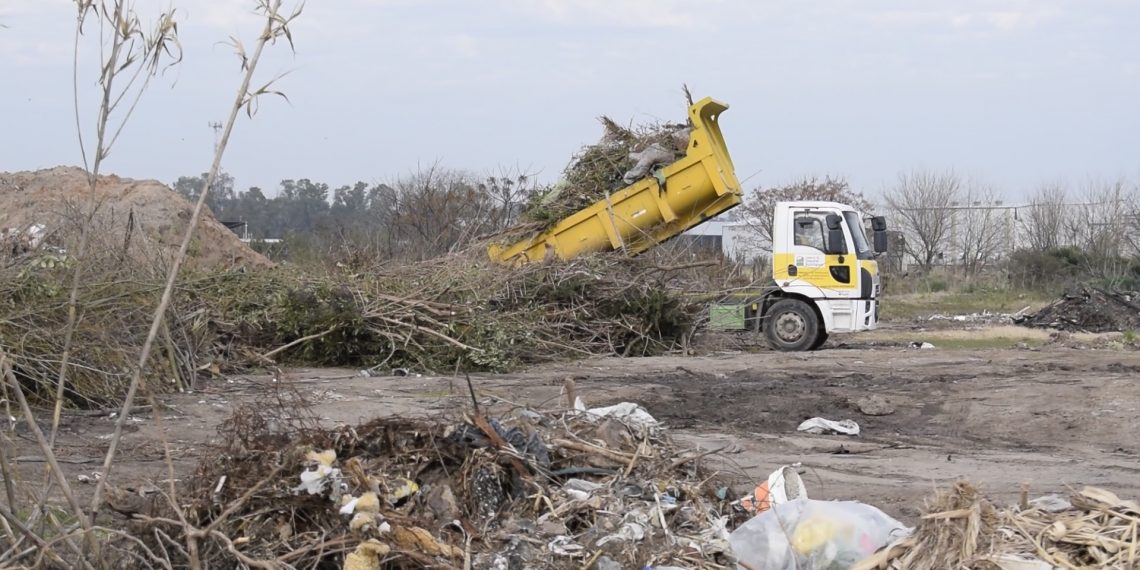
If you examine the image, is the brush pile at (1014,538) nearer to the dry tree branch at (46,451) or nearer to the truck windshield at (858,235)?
the dry tree branch at (46,451)

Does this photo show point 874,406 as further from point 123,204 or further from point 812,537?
point 123,204

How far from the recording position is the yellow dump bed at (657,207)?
648 inches

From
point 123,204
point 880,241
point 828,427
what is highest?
point 123,204

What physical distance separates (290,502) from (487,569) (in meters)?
1.00

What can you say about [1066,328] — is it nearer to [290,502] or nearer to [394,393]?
[394,393]

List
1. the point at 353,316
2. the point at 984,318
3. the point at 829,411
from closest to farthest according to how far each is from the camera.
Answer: the point at 829,411 < the point at 353,316 < the point at 984,318

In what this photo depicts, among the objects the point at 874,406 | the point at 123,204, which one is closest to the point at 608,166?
the point at 874,406

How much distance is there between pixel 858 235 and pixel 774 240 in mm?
1268

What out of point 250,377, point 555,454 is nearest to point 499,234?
point 250,377

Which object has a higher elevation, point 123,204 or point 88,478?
point 123,204

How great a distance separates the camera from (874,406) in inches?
469

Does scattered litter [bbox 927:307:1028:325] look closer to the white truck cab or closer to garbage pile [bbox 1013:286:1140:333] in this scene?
garbage pile [bbox 1013:286:1140:333]

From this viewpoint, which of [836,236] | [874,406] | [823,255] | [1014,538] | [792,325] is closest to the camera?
[1014,538]

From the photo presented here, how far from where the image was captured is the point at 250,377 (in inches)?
519
